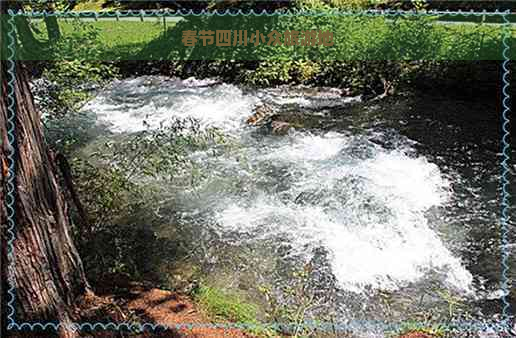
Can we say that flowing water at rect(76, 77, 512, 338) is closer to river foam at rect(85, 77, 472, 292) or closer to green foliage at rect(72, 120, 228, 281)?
river foam at rect(85, 77, 472, 292)

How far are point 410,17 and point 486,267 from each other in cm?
680

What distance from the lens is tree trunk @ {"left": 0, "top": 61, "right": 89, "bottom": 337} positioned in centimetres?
251

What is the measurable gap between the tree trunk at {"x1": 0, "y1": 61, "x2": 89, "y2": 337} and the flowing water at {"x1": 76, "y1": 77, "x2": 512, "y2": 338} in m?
2.49

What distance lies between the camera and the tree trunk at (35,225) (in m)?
2.51

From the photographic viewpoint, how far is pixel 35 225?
2.68 metres

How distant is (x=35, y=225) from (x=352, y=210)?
4.39m

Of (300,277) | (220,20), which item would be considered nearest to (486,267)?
(300,277)

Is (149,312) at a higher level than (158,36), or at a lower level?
higher

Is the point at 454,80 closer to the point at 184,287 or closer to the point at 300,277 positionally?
the point at 300,277

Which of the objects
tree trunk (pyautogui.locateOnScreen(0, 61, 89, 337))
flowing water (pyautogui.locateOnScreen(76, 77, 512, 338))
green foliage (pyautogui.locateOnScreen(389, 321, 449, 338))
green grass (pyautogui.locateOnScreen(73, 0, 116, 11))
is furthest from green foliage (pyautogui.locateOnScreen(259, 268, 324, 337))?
green grass (pyautogui.locateOnScreen(73, 0, 116, 11))

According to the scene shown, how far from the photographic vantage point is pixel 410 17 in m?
10.8

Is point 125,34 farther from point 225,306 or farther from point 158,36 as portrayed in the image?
point 225,306

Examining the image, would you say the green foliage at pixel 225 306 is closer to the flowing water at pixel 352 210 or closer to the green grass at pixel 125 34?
the flowing water at pixel 352 210

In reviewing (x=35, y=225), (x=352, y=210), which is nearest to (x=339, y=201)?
(x=352, y=210)
